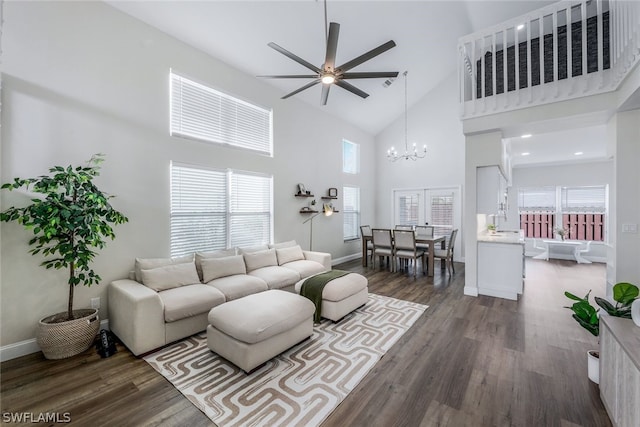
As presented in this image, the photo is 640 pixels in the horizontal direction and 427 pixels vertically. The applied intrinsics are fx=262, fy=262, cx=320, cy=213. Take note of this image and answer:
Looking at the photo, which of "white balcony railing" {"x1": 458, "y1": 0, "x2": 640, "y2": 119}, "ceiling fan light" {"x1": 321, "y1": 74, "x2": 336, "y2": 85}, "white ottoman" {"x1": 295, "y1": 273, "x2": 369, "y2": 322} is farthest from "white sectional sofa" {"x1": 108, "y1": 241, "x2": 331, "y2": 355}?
"white balcony railing" {"x1": 458, "y1": 0, "x2": 640, "y2": 119}

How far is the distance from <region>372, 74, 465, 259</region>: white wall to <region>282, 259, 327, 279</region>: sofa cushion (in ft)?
13.2

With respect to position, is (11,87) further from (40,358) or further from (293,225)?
(293,225)

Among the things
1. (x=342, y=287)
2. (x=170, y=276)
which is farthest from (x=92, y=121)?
(x=342, y=287)

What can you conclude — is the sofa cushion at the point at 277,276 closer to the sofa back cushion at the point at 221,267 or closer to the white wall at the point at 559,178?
the sofa back cushion at the point at 221,267

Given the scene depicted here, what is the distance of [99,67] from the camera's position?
2.98m

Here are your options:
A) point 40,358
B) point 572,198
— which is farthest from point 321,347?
point 572,198

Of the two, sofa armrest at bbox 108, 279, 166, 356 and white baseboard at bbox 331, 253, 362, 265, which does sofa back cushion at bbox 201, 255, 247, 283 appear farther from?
white baseboard at bbox 331, 253, 362, 265

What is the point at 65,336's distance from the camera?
7.96ft

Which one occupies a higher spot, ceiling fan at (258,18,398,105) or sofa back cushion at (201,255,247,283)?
ceiling fan at (258,18,398,105)

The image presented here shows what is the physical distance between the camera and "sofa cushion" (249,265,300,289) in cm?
376

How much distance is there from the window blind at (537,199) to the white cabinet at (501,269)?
533 cm

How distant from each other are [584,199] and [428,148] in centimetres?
465

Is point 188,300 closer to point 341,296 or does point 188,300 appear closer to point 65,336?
point 65,336

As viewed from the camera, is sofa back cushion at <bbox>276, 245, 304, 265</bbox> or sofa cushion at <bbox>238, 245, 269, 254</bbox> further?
sofa back cushion at <bbox>276, 245, 304, 265</bbox>
